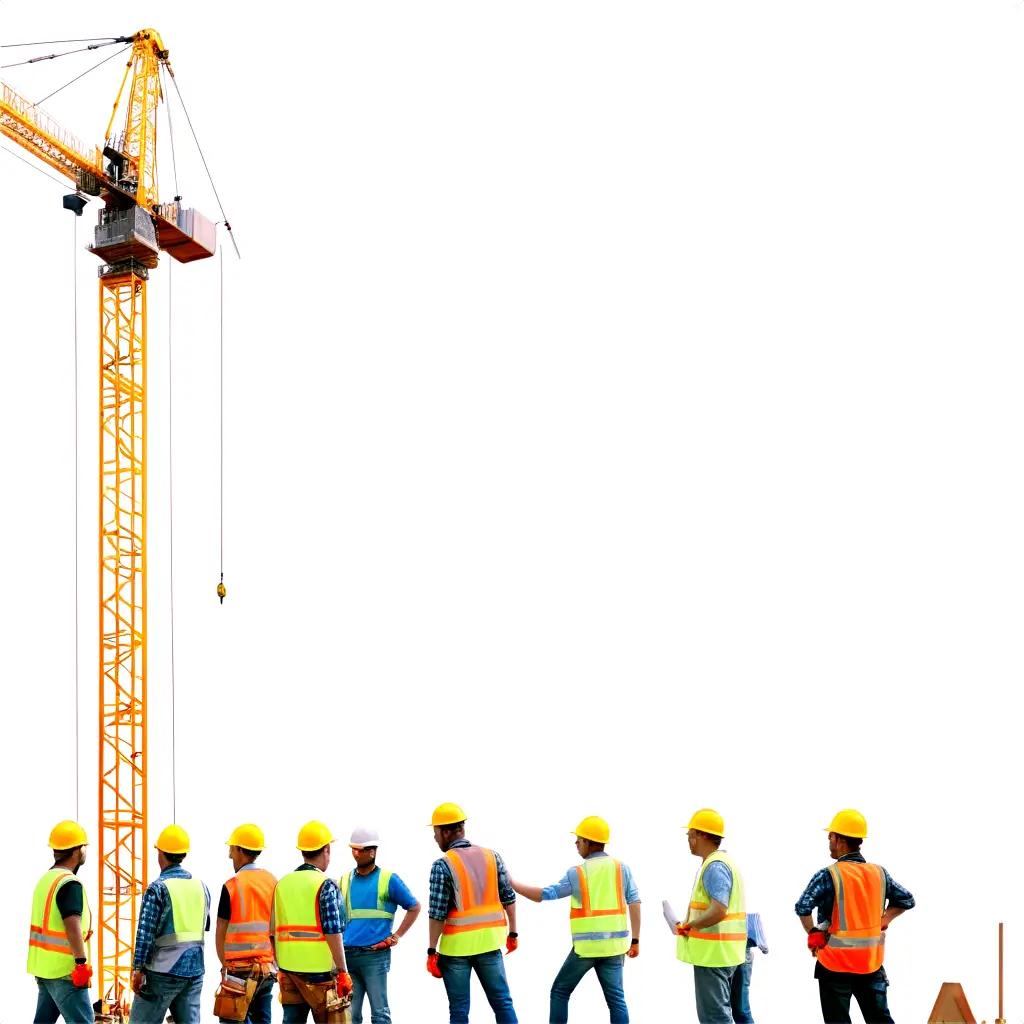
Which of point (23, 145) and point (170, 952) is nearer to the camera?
point (170, 952)

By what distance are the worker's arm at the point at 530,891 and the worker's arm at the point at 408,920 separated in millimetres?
878

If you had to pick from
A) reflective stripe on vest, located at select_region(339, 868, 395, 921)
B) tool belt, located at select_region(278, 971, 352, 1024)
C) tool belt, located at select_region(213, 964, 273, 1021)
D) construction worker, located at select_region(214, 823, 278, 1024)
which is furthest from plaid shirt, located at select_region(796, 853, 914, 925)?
tool belt, located at select_region(213, 964, 273, 1021)

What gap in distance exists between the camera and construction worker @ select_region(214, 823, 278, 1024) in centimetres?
1021

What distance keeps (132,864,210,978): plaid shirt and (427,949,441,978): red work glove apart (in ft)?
6.28

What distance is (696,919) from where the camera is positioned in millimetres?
9797

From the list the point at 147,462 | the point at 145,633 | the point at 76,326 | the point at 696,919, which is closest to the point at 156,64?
the point at 76,326

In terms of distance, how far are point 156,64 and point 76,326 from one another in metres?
6.00

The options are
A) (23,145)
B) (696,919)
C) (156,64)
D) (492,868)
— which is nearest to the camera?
(696,919)

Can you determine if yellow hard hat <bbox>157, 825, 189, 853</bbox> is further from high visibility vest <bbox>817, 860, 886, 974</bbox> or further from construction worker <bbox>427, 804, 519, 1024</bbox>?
high visibility vest <bbox>817, 860, 886, 974</bbox>

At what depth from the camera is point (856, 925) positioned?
9.80 metres

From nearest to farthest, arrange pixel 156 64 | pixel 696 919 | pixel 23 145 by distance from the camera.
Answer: pixel 696 919 < pixel 23 145 < pixel 156 64

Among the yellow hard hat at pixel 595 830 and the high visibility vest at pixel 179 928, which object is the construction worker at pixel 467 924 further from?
the high visibility vest at pixel 179 928

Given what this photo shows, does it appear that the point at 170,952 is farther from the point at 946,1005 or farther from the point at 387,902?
the point at 946,1005

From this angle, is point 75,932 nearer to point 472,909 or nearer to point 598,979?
point 472,909
